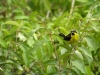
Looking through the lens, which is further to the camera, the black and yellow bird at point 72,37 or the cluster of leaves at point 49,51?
the black and yellow bird at point 72,37

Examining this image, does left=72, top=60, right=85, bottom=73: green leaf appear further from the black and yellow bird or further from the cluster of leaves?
the black and yellow bird

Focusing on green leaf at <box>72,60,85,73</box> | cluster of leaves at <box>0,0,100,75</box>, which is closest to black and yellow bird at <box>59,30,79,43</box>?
cluster of leaves at <box>0,0,100,75</box>

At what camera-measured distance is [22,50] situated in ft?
8.01

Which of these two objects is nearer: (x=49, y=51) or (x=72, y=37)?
(x=49, y=51)

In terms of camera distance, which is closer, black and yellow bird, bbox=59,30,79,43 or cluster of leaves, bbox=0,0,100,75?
cluster of leaves, bbox=0,0,100,75

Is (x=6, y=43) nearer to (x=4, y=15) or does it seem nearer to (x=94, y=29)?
(x=94, y=29)

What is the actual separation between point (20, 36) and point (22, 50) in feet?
0.77

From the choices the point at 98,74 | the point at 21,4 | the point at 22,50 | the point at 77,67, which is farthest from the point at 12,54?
the point at 21,4

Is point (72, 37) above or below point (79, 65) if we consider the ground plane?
above

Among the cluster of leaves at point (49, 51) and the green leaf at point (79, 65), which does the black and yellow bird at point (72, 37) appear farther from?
the green leaf at point (79, 65)

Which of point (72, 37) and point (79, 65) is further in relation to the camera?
point (72, 37)

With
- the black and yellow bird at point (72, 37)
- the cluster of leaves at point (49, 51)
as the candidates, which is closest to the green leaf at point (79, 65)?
the cluster of leaves at point (49, 51)

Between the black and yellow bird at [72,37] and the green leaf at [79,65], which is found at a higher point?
the black and yellow bird at [72,37]

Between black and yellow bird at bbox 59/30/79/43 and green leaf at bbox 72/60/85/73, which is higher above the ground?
black and yellow bird at bbox 59/30/79/43
